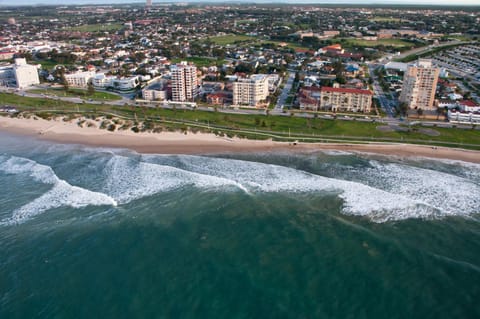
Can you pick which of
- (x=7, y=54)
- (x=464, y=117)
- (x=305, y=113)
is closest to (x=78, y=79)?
(x=7, y=54)

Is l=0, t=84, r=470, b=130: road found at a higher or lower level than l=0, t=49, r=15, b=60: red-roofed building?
lower

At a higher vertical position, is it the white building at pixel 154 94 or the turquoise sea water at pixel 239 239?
the white building at pixel 154 94

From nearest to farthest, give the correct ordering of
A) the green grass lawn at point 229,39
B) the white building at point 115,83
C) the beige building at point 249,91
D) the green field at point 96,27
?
the beige building at point 249,91, the white building at point 115,83, the green grass lawn at point 229,39, the green field at point 96,27

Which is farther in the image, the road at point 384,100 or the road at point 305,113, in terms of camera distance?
the road at point 384,100

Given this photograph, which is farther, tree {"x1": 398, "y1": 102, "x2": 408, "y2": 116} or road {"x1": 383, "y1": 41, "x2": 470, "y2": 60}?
road {"x1": 383, "y1": 41, "x2": 470, "y2": 60}

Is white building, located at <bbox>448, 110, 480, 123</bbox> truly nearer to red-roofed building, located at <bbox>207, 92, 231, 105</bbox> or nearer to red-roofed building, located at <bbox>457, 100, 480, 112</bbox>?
red-roofed building, located at <bbox>457, 100, 480, 112</bbox>

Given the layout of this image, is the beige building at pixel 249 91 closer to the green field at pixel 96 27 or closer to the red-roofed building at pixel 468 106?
the red-roofed building at pixel 468 106

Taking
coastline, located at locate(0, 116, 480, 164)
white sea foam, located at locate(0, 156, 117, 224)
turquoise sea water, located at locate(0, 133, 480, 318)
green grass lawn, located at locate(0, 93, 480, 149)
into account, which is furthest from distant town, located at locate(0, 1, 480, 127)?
white sea foam, located at locate(0, 156, 117, 224)

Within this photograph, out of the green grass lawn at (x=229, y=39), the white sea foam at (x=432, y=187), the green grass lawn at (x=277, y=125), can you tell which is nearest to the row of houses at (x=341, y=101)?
the green grass lawn at (x=277, y=125)
